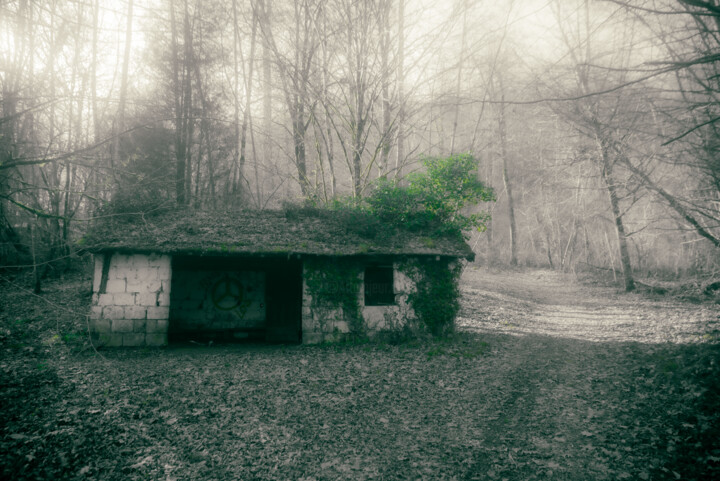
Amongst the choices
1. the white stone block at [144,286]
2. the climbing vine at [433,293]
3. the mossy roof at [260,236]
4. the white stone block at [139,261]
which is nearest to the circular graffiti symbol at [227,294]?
the mossy roof at [260,236]

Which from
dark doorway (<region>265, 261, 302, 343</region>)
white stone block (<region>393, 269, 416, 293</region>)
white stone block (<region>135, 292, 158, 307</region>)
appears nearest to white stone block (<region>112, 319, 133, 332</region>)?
white stone block (<region>135, 292, 158, 307</region>)

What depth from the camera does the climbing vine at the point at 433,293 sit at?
35.9 ft

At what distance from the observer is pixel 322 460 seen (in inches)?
193

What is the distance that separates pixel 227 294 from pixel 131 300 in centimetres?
323

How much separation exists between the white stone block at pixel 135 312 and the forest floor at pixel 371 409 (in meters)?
0.94

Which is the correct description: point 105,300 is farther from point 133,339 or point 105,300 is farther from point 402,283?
point 402,283

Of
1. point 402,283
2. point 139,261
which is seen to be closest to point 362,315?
point 402,283

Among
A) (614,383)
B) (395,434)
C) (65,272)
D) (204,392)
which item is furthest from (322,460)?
(65,272)

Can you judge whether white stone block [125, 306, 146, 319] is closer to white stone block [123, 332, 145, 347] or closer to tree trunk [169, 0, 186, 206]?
white stone block [123, 332, 145, 347]

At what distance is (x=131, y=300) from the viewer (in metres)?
10.0

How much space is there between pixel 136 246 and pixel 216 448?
254 inches

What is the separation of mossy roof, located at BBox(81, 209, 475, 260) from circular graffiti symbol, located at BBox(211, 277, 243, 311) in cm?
234

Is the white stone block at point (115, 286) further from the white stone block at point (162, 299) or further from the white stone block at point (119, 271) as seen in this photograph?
the white stone block at point (162, 299)

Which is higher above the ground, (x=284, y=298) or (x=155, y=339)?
(x=284, y=298)
